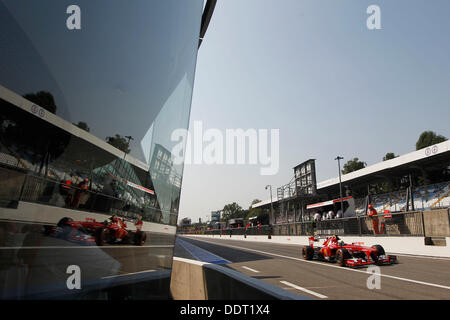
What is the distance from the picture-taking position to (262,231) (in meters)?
33.1

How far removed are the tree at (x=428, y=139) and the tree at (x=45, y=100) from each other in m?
56.1

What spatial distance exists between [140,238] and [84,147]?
0.74 metres

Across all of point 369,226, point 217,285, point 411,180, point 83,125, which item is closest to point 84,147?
point 83,125

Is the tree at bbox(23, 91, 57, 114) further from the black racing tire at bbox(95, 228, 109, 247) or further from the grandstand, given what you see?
the grandstand

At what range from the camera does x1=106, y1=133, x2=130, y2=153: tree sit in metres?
1.27

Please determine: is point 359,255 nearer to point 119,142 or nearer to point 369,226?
point 369,226

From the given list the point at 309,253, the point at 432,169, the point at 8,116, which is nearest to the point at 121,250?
the point at 8,116

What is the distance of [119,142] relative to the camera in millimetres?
1337

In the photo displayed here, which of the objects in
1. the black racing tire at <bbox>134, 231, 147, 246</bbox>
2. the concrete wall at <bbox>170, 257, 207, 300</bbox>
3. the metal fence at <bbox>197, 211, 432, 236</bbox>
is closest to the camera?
the black racing tire at <bbox>134, 231, 147, 246</bbox>

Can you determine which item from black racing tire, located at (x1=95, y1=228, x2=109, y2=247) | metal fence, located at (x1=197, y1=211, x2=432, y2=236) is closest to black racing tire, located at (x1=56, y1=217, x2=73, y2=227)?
black racing tire, located at (x1=95, y1=228, x2=109, y2=247)

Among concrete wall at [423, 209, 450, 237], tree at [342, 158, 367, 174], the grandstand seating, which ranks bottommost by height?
concrete wall at [423, 209, 450, 237]

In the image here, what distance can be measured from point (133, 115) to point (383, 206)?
29.8 meters

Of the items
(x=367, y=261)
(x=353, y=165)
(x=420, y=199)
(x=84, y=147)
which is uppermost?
(x=353, y=165)
